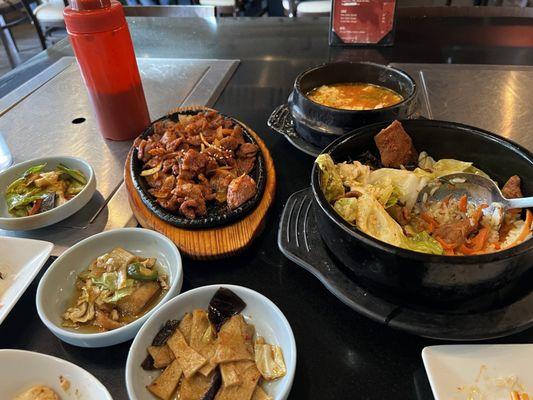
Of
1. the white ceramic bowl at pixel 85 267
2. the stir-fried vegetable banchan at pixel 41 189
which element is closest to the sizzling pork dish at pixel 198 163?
the white ceramic bowl at pixel 85 267

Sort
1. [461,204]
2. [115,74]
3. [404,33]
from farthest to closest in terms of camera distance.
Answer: [404,33]
[115,74]
[461,204]

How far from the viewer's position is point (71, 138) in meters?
1.95

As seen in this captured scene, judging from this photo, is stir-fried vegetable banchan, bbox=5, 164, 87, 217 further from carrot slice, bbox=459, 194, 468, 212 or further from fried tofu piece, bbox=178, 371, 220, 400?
carrot slice, bbox=459, 194, 468, 212

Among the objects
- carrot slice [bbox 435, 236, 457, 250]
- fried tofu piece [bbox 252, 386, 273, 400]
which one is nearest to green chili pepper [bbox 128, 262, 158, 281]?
fried tofu piece [bbox 252, 386, 273, 400]

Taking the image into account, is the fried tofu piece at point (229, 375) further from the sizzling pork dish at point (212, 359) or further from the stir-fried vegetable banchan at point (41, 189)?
the stir-fried vegetable banchan at point (41, 189)

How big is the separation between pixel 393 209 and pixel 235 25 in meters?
2.29

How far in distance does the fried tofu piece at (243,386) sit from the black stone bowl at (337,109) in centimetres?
87

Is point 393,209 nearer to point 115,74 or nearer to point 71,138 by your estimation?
point 115,74

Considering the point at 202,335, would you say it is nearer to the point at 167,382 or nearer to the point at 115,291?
the point at 167,382

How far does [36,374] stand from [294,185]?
39.5 inches

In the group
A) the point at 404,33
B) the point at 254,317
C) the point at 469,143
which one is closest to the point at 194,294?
the point at 254,317

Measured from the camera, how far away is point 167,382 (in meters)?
0.91

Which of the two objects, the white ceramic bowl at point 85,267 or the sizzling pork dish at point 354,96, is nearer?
the white ceramic bowl at point 85,267

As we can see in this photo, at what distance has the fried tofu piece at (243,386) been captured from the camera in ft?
2.88
